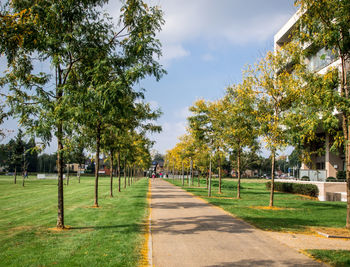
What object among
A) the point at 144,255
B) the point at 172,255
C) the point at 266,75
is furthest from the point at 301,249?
the point at 266,75

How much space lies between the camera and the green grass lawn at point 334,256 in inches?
272

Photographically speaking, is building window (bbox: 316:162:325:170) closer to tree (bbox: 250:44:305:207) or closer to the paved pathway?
tree (bbox: 250:44:305:207)

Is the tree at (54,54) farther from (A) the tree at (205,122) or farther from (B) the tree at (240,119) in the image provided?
(A) the tree at (205,122)

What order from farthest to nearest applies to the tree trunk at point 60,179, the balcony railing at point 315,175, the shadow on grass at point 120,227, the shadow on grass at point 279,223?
the balcony railing at point 315,175 → the shadow on grass at point 279,223 → the tree trunk at point 60,179 → the shadow on grass at point 120,227

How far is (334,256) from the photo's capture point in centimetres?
743

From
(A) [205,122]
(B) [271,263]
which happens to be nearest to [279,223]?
(B) [271,263]

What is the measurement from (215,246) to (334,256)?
2.80 meters

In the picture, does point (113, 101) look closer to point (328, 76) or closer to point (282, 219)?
point (328, 76)

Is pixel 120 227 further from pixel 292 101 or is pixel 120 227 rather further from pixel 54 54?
pixel 292 101

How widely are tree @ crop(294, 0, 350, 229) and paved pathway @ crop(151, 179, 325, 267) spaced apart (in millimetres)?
4226

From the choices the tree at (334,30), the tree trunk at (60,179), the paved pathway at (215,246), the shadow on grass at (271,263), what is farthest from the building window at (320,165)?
the tree trunk at (60,179)

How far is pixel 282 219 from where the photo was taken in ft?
43.6

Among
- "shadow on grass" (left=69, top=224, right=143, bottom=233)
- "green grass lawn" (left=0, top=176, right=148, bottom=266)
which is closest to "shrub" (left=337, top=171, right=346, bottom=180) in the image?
"green grass lawn" (left=0, top=176, right=148, bottom=266)

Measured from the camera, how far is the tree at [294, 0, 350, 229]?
11.0 metres
